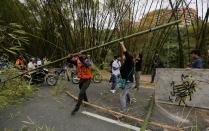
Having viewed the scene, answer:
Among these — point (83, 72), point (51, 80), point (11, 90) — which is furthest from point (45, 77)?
point (11, 90)

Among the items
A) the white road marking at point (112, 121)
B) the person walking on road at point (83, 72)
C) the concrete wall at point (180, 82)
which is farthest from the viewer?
the concrete wall at point (180, 82)

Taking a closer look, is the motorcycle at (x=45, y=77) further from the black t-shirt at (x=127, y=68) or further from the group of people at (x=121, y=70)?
the black t-shirt at (x=127, y=68)

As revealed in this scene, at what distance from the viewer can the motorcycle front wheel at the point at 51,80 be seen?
41.1 feet

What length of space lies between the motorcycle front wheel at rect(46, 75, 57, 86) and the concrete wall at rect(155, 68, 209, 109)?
519 cm

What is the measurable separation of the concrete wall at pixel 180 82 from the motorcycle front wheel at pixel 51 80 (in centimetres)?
519

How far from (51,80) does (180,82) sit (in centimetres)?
601

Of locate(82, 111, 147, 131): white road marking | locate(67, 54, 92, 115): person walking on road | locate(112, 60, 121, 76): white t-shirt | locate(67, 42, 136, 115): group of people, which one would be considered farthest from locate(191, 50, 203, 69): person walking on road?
locate(82, 111, 147, 131): white road marking

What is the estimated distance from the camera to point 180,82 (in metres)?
8.07

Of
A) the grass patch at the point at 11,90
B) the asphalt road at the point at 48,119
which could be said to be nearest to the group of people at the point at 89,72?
the asphalt road at the point at 48,119

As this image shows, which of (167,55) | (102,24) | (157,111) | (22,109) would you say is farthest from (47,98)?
(167,55)

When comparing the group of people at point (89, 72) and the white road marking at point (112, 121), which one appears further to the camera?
the group of people at point (89, 72)

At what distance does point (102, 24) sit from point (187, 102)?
34.7ft

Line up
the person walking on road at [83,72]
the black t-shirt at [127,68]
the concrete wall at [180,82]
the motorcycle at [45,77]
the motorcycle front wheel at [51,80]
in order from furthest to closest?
the motorcycle front wheel at [51,80], the motorcycle at [45,77], the concrete wall at [180,82], the person walking on road at [83,72], the black t-shirt at [127,68]

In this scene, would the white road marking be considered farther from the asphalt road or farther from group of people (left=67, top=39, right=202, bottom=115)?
group of people (left=67, top=39, right=202, bottom=115)
